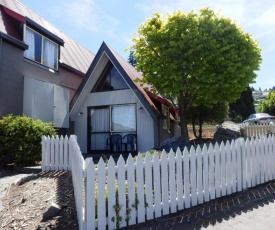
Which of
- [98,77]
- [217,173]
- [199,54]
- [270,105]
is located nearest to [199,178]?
[217,173]

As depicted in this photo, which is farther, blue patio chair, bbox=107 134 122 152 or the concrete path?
blue patio chair, bbox=107 134 122 152

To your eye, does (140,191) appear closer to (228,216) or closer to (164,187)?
(164,187)

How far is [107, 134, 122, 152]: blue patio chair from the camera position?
12.1m

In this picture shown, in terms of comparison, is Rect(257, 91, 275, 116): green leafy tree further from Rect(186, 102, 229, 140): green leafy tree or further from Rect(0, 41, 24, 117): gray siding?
Rect(0, 41, 24, 117): gray siding

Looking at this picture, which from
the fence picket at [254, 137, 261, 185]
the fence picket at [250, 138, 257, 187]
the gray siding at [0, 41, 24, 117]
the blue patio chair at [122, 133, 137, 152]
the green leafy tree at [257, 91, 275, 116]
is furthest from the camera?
the green leafy tree at [257, 91, 275, 116]

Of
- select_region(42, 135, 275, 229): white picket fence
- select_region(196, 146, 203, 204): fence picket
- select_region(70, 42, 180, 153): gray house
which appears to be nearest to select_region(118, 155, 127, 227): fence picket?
select_region(42, 135, 275, 229): white picket fence

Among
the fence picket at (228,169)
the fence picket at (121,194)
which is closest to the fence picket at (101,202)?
the fence picket at (121,194)

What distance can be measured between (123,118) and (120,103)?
2.42ft

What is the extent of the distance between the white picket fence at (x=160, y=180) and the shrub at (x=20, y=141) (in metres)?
4.19

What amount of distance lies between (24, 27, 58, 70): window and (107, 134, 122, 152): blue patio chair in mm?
5062

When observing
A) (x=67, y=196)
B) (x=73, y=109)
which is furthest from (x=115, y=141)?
(x=67, y=196)

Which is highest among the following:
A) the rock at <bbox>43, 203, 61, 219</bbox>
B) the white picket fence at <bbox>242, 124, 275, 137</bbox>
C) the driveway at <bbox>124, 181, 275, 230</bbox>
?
the white picket fence at <bbox>242, 124, 275, 137</bbox>

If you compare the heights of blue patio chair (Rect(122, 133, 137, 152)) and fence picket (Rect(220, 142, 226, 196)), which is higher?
blue patio chair (Rect(122, 133, 137, 152))

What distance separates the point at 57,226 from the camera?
3801mm
